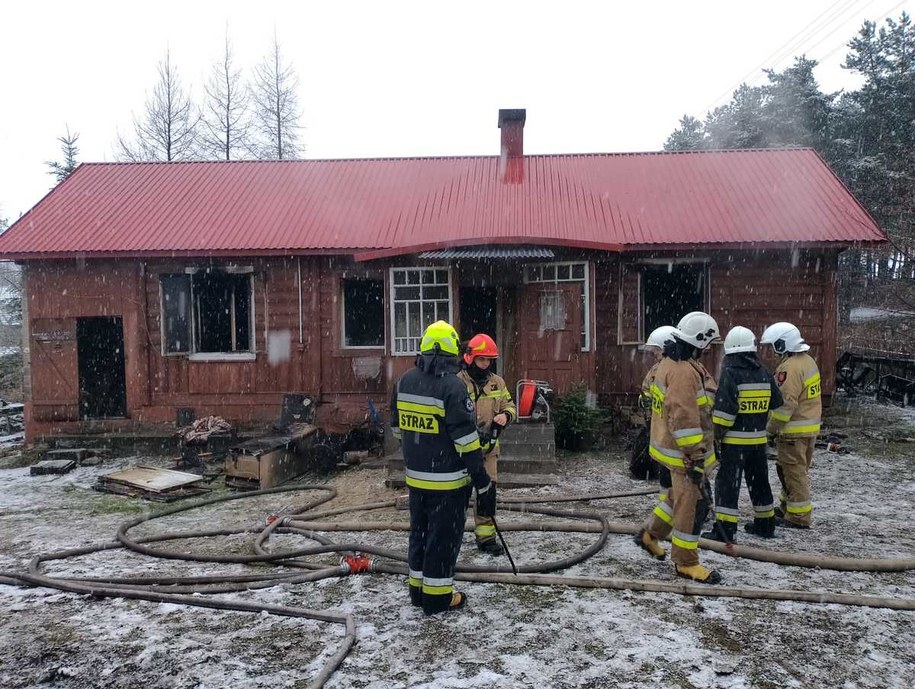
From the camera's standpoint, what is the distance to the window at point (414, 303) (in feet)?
31.8

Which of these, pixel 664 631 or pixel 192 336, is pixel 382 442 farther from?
pixel 664 631

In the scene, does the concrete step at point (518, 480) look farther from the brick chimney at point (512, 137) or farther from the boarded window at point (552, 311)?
the brick chimney at point (512, 137)

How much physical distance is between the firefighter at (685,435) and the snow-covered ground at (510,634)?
1.00 feet

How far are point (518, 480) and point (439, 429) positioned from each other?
3.90 meters

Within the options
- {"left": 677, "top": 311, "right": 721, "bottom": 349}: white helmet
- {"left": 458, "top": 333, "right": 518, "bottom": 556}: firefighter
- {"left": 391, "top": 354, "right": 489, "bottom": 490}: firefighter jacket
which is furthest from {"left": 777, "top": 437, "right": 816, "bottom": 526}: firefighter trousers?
{"left": 391, "top": 354, "right": 489, "bottom": 490}: firefighter jacket

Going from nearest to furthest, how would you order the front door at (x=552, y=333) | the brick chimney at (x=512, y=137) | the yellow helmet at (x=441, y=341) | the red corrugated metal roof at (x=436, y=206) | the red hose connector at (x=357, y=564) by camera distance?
the yellow helmet at (x=441, y=341) → the red hose connector at (x=357, y=564) → the front door at (x=552, y=333) → the red corrugated metal roof at (x=436, y=206) → the brick chimney at (x=512, y=137)

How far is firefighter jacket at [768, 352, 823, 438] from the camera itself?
5492 mm

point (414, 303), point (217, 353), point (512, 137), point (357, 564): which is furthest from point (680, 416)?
point (512, 137)

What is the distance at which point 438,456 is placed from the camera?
13.0 ft

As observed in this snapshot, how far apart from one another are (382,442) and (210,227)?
5170 millimetres

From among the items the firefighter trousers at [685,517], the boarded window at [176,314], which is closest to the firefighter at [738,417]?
the firefighter trousers at [685,517]

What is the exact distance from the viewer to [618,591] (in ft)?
14.3

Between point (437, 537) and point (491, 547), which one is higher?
point (437, 537)

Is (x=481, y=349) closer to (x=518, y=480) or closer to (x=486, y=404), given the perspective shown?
(x=486, y=404)
